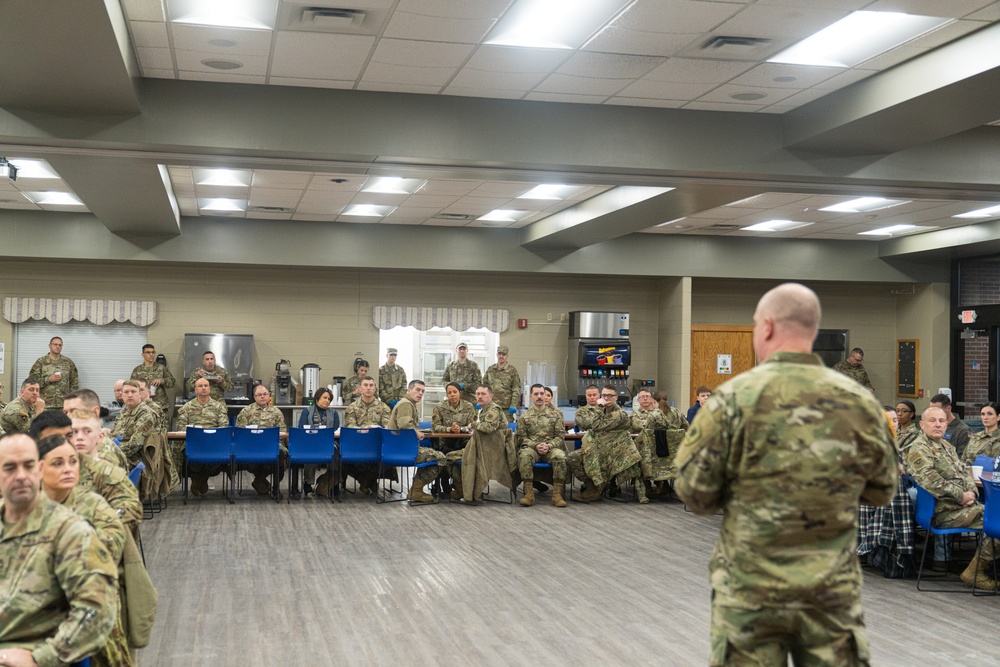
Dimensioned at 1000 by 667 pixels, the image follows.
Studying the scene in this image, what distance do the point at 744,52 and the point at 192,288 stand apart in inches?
398

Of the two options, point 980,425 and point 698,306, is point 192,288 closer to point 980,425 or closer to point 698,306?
point 698,306

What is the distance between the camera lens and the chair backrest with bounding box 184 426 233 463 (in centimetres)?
977

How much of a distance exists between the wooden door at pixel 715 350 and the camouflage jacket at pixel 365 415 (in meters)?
6.47

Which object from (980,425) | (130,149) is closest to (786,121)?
(130,149)

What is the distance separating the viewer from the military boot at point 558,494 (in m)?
10.1

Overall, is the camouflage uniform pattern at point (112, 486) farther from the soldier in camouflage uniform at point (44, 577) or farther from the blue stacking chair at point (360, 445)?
the blue stacking chair at point (360, 445)

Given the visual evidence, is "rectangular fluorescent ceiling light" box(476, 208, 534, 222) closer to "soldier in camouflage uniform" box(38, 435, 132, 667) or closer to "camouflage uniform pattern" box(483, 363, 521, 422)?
"camouflage uniform pattern" box(483, 363, 521, 422)

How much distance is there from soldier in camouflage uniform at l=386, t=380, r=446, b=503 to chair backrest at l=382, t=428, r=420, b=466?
0.11 meters

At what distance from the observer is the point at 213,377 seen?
1294 centimetres

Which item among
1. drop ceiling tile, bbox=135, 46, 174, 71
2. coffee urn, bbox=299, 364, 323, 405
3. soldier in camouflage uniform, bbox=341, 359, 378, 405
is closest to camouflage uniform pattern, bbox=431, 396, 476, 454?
soldier in camouflage uniform, bbox=341, 359, 378, 405

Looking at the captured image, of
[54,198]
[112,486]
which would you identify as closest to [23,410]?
[54,198]

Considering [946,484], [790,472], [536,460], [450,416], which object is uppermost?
[790,472]

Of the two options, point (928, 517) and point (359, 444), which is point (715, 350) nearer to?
point (359, 444)

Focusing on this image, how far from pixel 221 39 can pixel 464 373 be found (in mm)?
8485
